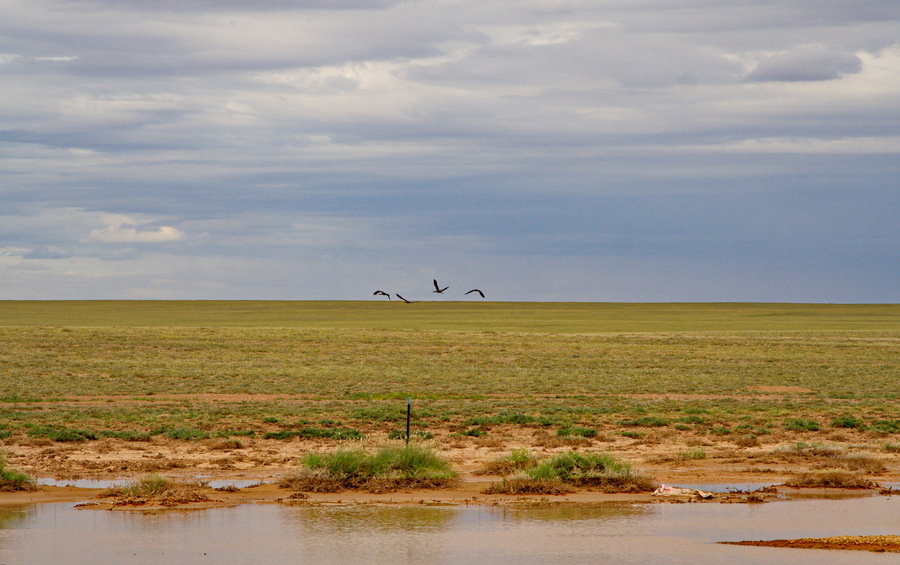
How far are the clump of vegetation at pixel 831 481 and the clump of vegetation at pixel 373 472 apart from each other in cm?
584

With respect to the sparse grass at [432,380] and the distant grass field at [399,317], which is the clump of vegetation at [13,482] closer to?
the sparse grass at [432,380]

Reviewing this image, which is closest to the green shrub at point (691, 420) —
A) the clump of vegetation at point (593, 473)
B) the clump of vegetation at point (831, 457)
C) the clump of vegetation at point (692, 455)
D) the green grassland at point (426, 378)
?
the green grassland at point (426, 378)

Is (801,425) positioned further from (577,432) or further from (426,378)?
(426,378)

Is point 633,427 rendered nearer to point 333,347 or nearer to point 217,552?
point 217,552

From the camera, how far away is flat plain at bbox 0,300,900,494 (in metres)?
21.0

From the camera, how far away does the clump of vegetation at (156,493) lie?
15.8 m

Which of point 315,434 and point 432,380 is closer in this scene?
point 315,434

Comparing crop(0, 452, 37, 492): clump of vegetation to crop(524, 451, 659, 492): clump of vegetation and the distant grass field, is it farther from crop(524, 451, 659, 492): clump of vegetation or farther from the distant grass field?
the distant grass field

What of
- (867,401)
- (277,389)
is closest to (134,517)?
(277,389)

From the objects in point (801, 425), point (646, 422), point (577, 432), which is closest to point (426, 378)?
point (646, 422)

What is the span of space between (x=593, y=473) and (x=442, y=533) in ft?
14.4

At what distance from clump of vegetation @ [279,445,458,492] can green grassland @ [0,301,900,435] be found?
7.24 metres

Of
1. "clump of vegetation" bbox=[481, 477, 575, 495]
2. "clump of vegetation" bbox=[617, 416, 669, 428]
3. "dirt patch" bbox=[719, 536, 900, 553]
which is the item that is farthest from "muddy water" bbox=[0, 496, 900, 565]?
"clump of vegetation" bbox=[617, 416, 669, 428]

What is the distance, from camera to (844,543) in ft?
43.0
